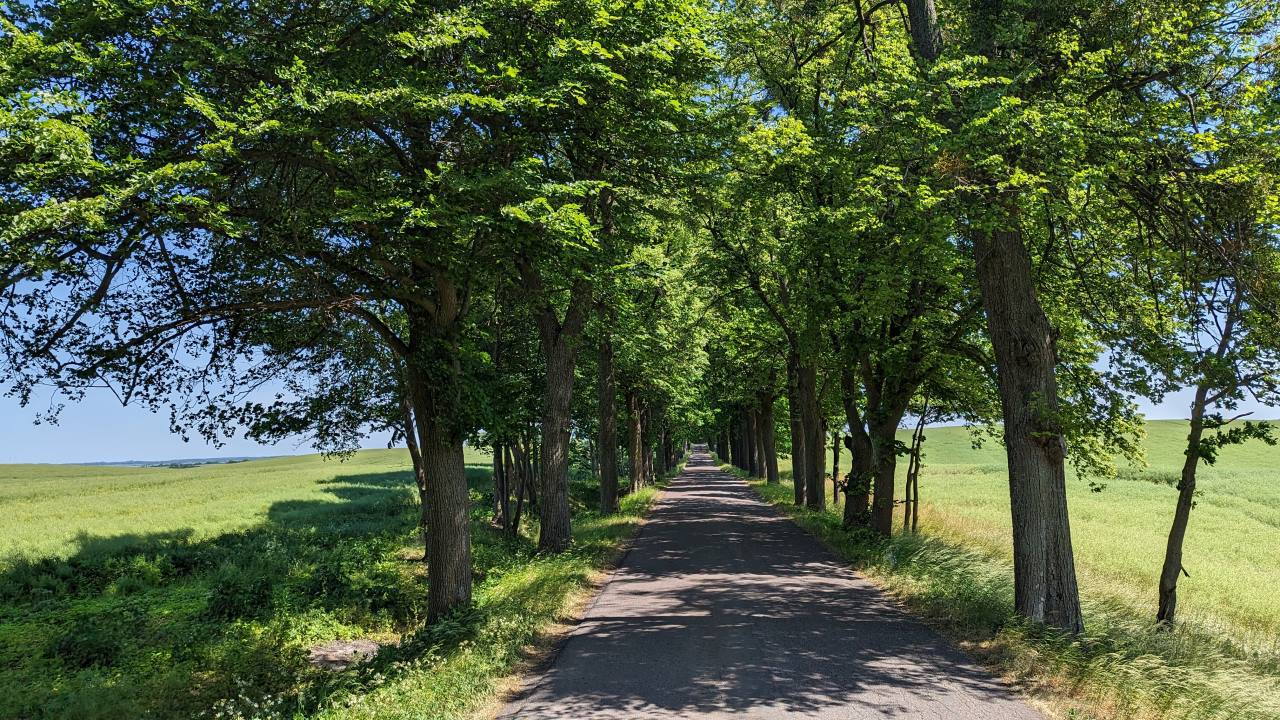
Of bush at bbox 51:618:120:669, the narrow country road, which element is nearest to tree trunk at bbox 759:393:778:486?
the narrow country road

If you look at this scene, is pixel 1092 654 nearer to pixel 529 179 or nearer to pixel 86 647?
pixel 529 179

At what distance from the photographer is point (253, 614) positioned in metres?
14.9

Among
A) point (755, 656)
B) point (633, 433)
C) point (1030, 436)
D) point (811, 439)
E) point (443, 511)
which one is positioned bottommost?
point (755, 656)

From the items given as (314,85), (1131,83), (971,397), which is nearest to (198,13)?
(314,85)

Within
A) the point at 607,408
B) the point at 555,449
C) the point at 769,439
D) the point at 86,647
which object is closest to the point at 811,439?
the point at 607,408

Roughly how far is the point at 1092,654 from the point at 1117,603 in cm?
603

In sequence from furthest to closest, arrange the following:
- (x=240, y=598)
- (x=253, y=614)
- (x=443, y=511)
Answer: (x=240, y=598) → (x=253, y=614) → (x=443, y=511)

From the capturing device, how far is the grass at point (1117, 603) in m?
6.65

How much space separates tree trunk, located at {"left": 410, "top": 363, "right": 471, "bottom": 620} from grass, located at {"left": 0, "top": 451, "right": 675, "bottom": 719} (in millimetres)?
560

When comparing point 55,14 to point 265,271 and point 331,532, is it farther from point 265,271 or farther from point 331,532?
point 331,532

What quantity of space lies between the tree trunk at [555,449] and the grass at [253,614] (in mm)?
736

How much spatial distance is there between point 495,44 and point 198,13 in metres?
3.50

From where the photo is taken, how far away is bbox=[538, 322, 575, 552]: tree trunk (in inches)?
637

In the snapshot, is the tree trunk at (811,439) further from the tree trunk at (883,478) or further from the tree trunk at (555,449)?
the tree trunk at (555,449)
